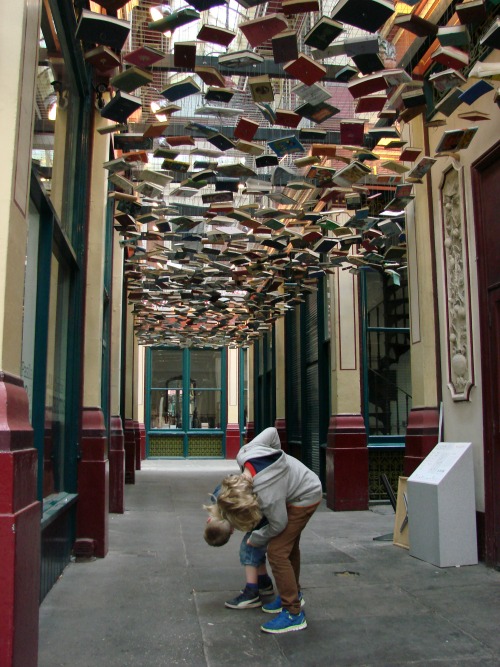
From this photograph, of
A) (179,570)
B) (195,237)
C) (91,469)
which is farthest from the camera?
(195,237)

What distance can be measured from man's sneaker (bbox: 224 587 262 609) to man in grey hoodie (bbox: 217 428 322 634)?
10.6 inches

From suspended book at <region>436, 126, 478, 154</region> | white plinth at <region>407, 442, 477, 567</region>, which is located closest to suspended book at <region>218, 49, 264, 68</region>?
suspended book at <region>436, 126, 478, 154</region>

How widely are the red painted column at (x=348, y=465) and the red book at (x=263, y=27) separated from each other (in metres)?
7.22

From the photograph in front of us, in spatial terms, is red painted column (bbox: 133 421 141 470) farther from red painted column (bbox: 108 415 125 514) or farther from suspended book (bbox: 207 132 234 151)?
suspended book (bbox: 207 132 234 151)

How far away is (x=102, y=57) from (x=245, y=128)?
1298mm

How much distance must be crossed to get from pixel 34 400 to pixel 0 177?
213cm

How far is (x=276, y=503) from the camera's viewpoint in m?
4.49

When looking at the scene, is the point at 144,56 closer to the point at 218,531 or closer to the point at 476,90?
the point at 476,90

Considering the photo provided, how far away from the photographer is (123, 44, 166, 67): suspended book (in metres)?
4.75

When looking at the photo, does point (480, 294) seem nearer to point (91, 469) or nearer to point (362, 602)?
point (362, 602)

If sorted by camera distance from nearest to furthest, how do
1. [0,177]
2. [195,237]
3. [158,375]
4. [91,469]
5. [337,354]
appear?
[0,177] → [91,469] → [195,237] → [337,354] → [158,375]

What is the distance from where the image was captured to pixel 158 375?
27000mm

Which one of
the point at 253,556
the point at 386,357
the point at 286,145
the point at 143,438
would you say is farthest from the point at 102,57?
the point at 143,438

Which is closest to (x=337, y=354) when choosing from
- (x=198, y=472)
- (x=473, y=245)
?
(x=473, y=245)
